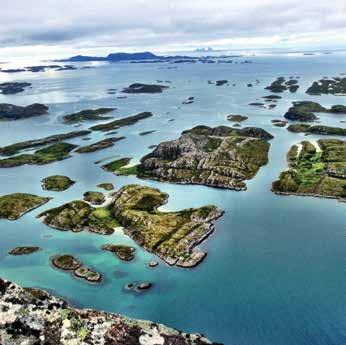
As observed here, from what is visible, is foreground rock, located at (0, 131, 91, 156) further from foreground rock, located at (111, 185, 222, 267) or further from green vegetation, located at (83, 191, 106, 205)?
foreground rock, located at (111, 185, 222, 267)

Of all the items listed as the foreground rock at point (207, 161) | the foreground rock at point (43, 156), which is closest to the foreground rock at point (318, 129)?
the foreground rock at point (207, 161)

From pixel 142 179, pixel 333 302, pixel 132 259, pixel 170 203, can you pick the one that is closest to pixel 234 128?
pixel 142 179

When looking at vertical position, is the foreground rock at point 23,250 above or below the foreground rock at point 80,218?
below

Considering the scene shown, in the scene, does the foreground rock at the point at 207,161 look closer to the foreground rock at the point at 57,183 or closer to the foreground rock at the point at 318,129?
the foreground rock at the point at 57,183

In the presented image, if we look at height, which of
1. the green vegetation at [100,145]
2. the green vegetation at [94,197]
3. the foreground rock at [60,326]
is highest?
the foreground rock at [60,326]

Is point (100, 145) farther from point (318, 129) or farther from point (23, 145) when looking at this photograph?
point (318, 129)

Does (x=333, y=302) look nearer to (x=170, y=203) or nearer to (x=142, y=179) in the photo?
(x=170, y=203)
